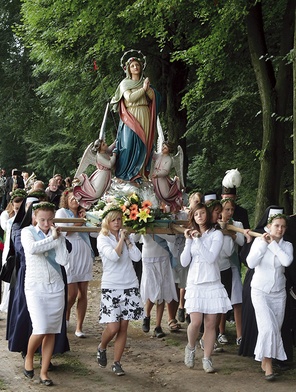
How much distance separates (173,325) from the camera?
404 inches

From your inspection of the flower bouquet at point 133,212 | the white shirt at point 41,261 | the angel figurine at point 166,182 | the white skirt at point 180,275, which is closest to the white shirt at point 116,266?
the flower bouquet at point 133,212

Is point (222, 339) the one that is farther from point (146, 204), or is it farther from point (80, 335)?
point (146, 204)

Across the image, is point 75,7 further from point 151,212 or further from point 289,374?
point 289,374

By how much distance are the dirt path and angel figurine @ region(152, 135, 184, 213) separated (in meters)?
1.91

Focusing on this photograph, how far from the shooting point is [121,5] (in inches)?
608

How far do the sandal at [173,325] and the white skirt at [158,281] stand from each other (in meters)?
0.39

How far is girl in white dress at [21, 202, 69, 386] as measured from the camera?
7.60m

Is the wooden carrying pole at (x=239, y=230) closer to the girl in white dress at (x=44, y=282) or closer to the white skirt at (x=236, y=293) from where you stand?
the white skirt at (x=236, y=293)

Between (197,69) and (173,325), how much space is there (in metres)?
7.98

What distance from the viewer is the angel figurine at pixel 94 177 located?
32.4ft

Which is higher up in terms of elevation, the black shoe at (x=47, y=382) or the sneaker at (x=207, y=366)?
the sneaker at (x=207, y=366)

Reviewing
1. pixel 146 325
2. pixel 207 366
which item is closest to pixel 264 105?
pixel 146 325

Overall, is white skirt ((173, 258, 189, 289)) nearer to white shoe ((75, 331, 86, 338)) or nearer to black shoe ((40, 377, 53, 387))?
white shoe ((75, 331, 86, 338))

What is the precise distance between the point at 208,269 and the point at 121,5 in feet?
29.3
